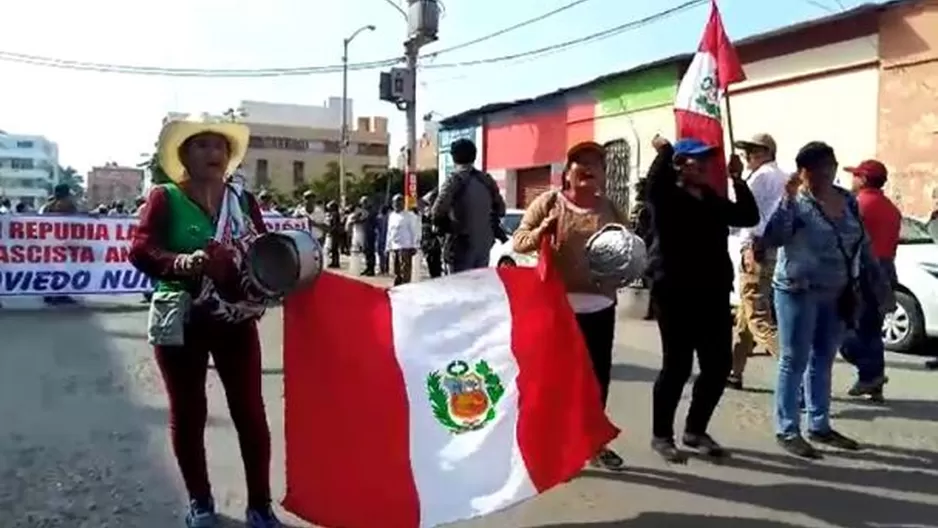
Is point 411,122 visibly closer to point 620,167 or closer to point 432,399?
point 620,167

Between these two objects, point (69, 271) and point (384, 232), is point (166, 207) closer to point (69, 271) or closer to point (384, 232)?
point (69, 271)

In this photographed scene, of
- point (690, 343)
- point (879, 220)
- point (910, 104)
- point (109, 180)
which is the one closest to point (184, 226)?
point (690, 343)

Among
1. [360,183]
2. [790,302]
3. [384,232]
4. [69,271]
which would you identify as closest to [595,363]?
[790,302]

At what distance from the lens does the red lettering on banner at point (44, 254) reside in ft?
47.8

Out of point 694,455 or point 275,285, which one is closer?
point 275,285

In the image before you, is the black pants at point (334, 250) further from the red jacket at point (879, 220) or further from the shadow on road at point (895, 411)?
the shadow on road at point (895, 411)

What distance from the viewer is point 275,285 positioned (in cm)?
418

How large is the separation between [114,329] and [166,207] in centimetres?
872

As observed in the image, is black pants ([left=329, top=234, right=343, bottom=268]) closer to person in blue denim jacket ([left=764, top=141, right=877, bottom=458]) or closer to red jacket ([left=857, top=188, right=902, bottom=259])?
red jacket ([left=857, top=188, right=902, bottom=259])

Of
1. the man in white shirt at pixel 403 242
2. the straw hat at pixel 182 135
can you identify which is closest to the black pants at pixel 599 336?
the straw hat at pixel 182 135

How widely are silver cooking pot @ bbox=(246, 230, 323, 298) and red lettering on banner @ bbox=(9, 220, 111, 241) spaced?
1164 centimetres

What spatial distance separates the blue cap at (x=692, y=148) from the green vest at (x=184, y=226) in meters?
2.63

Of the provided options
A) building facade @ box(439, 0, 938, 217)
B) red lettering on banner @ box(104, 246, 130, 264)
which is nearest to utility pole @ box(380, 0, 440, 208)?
building facade @ box(439, 0, 938, 217)

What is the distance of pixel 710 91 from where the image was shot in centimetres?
656
